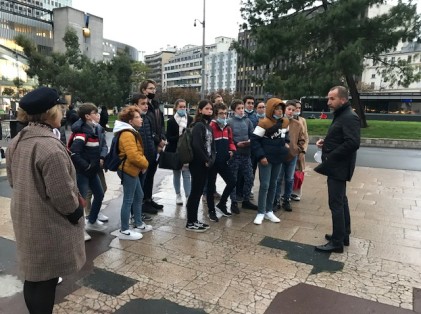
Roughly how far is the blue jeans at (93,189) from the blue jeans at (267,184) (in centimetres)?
227

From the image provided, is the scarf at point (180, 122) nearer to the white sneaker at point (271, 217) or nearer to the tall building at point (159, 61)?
the white sneaker at point (271, 217)

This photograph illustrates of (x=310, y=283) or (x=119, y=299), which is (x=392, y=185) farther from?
(x=119, y=299)

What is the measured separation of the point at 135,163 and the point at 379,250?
316cm

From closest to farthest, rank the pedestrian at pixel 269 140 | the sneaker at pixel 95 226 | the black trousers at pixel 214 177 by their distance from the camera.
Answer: the sneaker at pixel 95 226 < the pedestrian at pixel 269 140 < the black trousers at pixel 214 177

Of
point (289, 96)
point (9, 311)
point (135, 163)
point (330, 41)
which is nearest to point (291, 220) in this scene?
point (135, 163)

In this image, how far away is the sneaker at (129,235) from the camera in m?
4.41

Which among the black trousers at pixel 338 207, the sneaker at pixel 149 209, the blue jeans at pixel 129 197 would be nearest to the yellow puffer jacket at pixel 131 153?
the blue jeans at pixel 129 197

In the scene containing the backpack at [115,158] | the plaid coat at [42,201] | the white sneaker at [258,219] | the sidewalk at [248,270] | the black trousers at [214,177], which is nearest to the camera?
the plaid coat at [42,201]

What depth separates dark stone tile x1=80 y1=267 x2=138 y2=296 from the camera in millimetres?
3192

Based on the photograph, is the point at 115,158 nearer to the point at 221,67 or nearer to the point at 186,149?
the point at 186,149

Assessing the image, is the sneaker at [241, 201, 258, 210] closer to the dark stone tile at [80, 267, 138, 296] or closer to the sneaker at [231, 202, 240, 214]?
the sneaker at [231, 202, 240, 214]

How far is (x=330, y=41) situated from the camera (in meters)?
19.8

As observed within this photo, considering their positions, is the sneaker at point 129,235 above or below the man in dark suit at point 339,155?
below

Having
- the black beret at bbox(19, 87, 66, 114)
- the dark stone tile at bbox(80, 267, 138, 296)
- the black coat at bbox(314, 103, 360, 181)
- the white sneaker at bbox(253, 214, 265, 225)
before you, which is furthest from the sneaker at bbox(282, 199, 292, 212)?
the black beret at bbox(19, 87, 66, 114)
